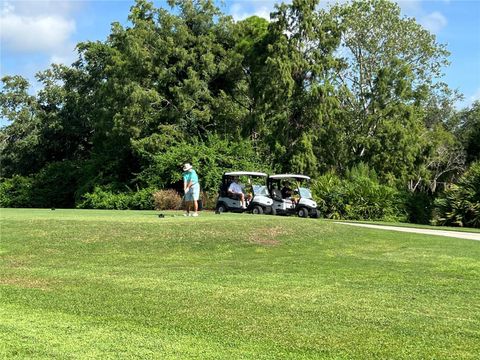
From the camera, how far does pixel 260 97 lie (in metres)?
33.3

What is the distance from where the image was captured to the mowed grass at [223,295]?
5.02m

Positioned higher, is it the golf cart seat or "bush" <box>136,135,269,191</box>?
"bush" <box>136,135,269,191</box>

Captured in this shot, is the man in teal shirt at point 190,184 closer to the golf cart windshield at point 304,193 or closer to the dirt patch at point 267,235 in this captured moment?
the dirt patch at point 267,235

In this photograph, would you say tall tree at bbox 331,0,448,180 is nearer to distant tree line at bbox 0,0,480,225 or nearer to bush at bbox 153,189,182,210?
distant tree line at bbox 0,0,480,225

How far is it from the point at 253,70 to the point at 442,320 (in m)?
30.1

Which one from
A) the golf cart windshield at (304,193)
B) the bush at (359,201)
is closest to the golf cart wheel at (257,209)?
the golf cart windshield at (304,193)

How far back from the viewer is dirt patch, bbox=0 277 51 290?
768 centimetres

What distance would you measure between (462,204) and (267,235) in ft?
42.6

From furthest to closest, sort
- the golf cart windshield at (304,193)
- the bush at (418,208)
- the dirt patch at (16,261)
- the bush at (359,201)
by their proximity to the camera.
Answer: the bush at (418,208) → the bush at (359,201) → the golf cart windshield at (304,193) → the dirt patch at (16,261)

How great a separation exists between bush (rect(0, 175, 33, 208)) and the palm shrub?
102ft

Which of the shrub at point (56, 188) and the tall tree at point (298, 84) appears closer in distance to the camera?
the tall tree at point (298, 84)

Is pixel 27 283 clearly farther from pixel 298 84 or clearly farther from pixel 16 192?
pixel 16 192

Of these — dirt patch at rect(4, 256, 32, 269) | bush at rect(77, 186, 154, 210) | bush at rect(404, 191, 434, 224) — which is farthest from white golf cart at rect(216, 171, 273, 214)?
dirt patch at rect(4, 256, 32, 269)

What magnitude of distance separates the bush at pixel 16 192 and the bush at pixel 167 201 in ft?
55.8
